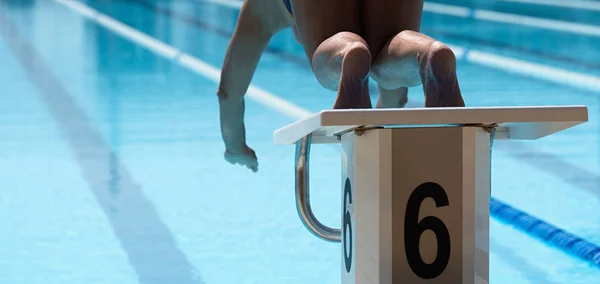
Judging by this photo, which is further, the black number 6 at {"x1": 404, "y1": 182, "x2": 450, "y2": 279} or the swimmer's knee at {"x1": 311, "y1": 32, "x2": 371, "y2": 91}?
the swimmer's knee at {"x1": 311, "y1": 32, "x2": 371, "y2": 91}

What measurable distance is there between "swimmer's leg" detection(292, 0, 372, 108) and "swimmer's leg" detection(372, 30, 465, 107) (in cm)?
7

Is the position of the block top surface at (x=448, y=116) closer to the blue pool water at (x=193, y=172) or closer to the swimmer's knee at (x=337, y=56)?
the swimmer's knee at (x=337, y=56)

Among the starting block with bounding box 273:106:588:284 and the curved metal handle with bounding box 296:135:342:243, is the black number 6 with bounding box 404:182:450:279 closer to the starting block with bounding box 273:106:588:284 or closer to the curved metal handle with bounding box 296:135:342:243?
the starting block with bounding box 273:106:588:284

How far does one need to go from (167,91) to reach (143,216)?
2.96 m

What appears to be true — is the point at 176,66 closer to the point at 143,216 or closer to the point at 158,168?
the point at 158,168

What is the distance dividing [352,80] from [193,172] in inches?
98.2

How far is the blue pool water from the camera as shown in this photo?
2820 millimetres

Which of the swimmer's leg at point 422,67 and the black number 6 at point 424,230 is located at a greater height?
the swimmer's leg at point 422,67

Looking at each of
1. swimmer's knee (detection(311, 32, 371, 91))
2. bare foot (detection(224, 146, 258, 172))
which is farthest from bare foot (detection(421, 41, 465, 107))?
bare foot (detection(224, 146, 258, 172))

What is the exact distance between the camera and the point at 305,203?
2.03 meters

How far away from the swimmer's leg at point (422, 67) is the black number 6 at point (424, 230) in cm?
18

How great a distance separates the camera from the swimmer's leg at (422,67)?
1.55 metres

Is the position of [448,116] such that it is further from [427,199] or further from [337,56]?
[337,56]

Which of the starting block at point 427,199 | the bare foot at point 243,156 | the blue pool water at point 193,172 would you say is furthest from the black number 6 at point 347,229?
the bare foot at point 243,156
